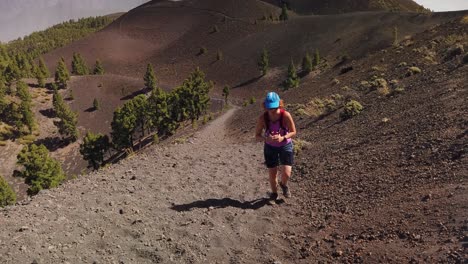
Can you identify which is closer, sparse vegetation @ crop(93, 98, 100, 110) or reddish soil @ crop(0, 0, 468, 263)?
reddish soil @ crop(0, 0, 468, 263)

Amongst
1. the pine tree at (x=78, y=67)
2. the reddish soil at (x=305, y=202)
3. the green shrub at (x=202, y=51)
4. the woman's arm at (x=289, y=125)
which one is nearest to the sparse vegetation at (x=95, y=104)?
the pine tree at (x=78, y=67)

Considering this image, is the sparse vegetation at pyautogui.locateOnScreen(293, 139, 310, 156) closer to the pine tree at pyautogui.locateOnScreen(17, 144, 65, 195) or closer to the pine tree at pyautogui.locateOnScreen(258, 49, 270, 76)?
the pine tree at pyautogui.locateOnScreen(17, 144, 65, 195)

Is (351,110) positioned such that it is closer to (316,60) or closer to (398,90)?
(398,90)

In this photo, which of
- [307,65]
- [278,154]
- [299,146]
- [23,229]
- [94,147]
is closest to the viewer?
[23,229]

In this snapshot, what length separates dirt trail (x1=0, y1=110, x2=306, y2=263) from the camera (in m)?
8.26

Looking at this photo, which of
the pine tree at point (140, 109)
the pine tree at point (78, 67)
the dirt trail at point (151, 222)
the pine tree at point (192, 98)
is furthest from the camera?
the pine tree at point (78, 67)

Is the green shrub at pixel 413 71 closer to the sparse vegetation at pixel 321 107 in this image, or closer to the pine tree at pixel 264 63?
the sparse vegetation at pixel 321 107

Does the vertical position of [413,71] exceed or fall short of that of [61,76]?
it exceeds it

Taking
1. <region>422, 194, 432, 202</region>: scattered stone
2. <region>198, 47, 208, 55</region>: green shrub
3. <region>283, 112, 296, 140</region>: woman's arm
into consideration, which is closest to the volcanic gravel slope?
<region>422, 194, 432, 202</region>: scattered stone

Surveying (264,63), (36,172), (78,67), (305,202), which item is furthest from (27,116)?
(305,202)

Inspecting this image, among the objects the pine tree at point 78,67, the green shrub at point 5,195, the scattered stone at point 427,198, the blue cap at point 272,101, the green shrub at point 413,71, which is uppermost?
the blue cap at point 272,101

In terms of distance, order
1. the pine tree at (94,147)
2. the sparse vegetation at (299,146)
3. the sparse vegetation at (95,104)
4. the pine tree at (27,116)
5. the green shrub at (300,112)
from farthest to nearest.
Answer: the sparse vegetation at (95,104)
the pine tree at (27,116)
the pine tree at (94,147)
the green shrub at (300,112)
the sparse vegetation at (299,146)

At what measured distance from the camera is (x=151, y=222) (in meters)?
9.59

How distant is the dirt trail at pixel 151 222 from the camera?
27.1 ft
